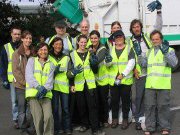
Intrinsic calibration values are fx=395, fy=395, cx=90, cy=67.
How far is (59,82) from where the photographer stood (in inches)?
254

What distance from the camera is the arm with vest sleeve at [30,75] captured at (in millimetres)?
6039

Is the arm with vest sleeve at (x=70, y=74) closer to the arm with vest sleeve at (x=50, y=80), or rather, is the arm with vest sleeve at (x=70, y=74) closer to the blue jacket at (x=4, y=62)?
the arm with vest sleeve at (x=50, y=80)

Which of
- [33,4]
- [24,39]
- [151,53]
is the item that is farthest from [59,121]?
[33,4]

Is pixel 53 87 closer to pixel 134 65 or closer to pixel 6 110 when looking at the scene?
pixel 134 65

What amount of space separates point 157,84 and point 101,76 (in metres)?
1.00

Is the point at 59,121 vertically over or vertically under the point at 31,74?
under

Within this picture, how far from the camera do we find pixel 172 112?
25.5 ft

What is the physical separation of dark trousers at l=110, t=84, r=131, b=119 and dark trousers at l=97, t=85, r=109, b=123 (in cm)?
11

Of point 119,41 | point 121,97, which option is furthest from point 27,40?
point 121,97

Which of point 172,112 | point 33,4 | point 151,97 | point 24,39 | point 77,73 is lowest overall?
point 172,112

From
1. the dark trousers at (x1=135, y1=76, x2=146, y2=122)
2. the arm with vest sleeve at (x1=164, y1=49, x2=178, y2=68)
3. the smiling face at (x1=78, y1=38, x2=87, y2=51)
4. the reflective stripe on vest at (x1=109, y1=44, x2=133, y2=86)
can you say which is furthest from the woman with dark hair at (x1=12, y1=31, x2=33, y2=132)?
the arm with vest sleeve at (x1=164, y1=49, x2=178, y2=68)

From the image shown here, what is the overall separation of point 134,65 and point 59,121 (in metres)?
1.57

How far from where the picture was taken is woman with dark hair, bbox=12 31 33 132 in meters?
6.55

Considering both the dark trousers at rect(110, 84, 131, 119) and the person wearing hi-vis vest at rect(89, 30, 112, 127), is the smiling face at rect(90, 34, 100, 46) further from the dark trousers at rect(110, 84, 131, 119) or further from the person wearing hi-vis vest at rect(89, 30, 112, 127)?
the dark trousers at rect(110, 84, 131, 119)
